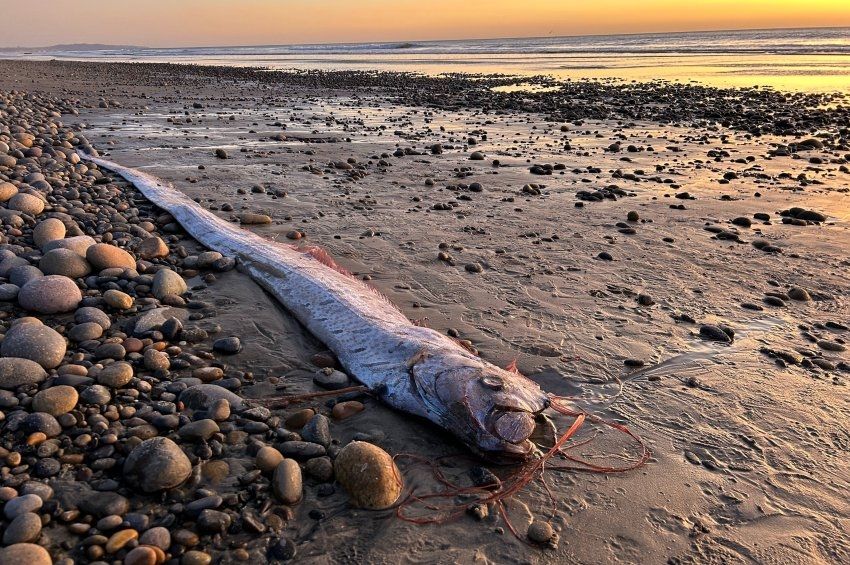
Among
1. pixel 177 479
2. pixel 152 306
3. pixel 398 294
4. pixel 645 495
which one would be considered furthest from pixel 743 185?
pixel 177 479

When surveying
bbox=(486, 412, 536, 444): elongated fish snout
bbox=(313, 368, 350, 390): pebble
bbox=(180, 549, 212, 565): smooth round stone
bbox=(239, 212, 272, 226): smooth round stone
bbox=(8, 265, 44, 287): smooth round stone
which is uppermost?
bbox=(8, 265, 44, 287): smooth round stone

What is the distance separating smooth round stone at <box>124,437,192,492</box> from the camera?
2.86 meters

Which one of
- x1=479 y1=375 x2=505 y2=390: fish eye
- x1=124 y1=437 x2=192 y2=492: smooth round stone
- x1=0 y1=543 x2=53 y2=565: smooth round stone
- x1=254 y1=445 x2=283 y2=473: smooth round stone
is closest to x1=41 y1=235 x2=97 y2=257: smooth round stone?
x1=124 y1=437 x2=192 y2=492: smooth round stone

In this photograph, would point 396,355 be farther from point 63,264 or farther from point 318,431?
point 63,264

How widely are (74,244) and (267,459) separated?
12.1 feet

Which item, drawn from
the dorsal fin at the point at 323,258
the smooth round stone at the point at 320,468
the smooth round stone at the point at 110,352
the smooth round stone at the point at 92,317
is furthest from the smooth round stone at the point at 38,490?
the dorsal fin at the point at 323,258

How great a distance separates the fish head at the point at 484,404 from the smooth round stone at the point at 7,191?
20.7 ft

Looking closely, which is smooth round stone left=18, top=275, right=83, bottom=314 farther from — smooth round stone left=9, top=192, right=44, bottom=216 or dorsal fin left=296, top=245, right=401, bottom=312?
smooth round stone left=9, top=192, right=44, bottom=216

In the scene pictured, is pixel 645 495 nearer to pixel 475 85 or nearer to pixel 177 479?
pixel 177 479

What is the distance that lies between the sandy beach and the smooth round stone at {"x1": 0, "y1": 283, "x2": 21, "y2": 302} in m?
0.04

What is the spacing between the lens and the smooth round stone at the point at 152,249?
5992mm

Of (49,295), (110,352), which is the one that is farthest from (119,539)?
(49,295)

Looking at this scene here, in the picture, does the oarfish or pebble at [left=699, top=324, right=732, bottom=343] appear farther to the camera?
pebble at [left=699, top=324, right=732, bottom=343]

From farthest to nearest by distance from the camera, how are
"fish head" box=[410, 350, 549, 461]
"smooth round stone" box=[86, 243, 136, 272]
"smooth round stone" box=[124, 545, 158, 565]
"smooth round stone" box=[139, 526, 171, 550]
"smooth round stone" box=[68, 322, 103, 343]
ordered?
1. "smooth round stone" box=[86, 243, 136, 272]
2. "smooth round stone" box=[68, 322, 103, 343]
3. "fish head" box=[410, 350, 549, 461]
4. "smooth round stone" box=[139, 526, 171, 550]
5. "smooth round stone" box=[124, 545, 158, 565]
